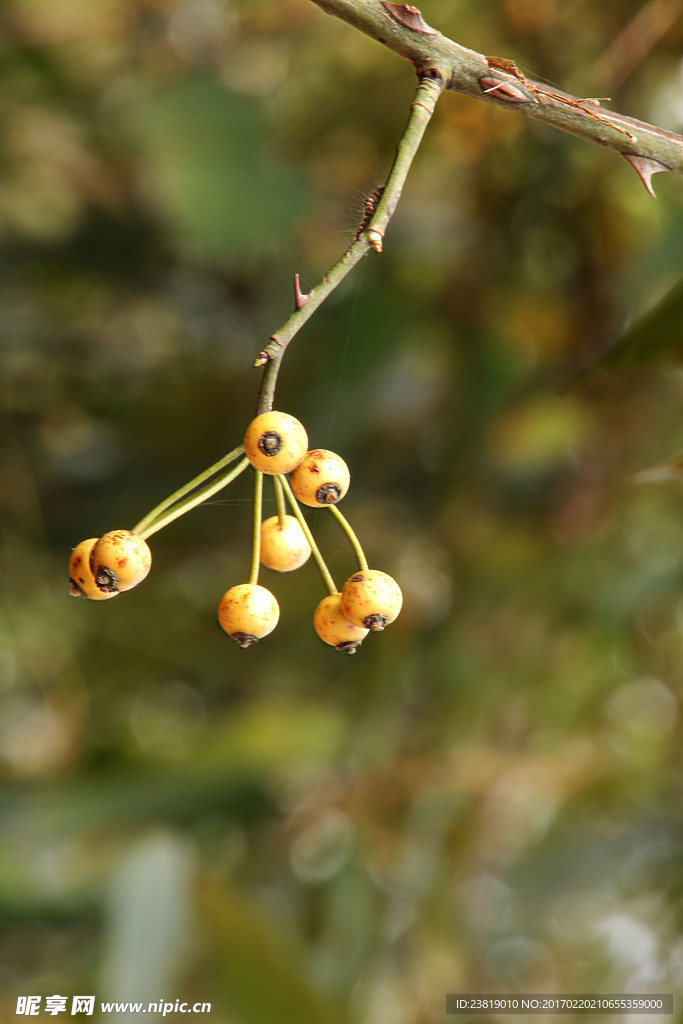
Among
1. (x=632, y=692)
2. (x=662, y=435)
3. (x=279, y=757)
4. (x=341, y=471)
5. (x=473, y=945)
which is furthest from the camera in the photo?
(x=632, y=692)

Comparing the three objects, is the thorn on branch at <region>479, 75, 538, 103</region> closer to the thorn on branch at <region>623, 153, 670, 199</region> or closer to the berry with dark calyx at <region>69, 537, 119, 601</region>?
the thorn on branch at <region>623, 153, 670, 199</region>

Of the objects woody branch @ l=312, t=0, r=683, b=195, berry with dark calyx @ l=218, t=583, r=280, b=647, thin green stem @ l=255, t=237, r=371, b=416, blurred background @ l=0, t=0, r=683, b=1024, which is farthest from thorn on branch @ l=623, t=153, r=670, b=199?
blurred background @ l=0, t=0, r=683, b=1024

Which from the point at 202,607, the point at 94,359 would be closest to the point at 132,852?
the point at 202,607

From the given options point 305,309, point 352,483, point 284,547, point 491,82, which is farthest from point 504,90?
point 352,483

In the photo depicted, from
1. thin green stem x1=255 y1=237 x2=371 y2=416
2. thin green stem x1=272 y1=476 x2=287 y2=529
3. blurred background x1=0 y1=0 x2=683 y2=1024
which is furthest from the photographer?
blurred background x1=0 y1=0 x2=683 y2=1024

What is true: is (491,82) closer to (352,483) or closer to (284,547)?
(284,547)

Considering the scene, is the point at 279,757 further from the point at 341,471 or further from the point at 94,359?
the point at 341,471

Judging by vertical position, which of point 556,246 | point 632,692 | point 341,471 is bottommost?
point 341,471
